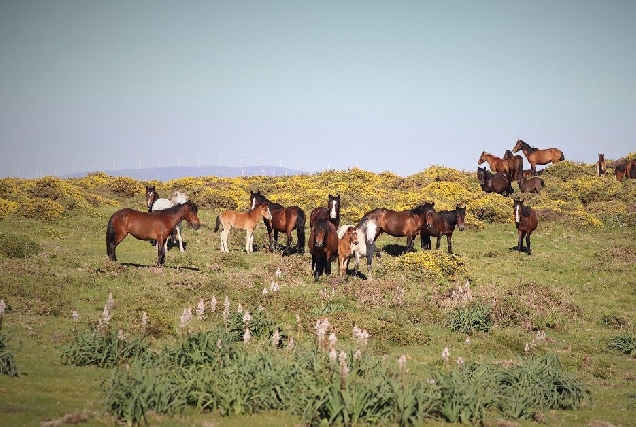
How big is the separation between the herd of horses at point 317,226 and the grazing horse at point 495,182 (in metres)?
15.1

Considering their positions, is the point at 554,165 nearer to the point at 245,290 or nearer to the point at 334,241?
the point at 334,241

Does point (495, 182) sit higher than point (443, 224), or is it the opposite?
point (495, 182)

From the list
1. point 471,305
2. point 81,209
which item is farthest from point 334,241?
point 81,209

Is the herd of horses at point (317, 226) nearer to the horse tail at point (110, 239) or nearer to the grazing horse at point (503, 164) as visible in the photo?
the horse tail at point (110, 239)

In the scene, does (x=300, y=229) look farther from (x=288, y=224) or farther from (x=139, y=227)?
(x=139, y=227)

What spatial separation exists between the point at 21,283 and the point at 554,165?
47117mm

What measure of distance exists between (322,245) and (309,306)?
4.04 m

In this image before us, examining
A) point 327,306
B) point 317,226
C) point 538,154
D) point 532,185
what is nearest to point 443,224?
point 317,226

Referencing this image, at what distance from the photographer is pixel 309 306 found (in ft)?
54.6

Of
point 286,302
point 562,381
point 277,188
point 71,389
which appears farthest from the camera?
point 277,188

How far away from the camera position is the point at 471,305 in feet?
57.9

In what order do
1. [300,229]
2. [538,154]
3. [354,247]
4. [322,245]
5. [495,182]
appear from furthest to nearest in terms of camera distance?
[538,154], [495,182], [300,229], [354,247], [322,245]

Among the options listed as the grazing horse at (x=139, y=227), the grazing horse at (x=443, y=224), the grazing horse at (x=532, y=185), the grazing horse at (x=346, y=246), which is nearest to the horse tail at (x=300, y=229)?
the grazing horse at (x=346, y=246)

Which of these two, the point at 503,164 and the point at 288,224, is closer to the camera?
the point at 288,224
